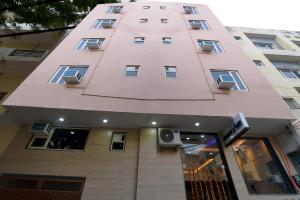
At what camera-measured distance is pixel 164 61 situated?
9.05 meters

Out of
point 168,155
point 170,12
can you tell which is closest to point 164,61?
point 168,155

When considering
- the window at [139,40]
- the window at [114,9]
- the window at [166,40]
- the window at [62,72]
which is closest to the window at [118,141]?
the window at [62,72]

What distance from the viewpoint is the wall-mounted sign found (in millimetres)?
6047

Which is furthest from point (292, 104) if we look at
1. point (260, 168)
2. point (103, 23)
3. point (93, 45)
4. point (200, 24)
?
point (103, 23)

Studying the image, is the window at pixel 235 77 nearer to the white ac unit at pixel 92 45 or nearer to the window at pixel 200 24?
the window at pixel 200 24

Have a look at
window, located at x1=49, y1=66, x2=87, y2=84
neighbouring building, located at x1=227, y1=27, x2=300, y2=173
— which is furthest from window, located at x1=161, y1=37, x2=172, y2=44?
neighbouring building, located at x1=227, y1=27, x2=300, y2=173

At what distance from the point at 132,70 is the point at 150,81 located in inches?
48.6

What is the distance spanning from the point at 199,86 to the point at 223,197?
434 centimetres

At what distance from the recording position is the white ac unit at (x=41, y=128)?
22.5 ft

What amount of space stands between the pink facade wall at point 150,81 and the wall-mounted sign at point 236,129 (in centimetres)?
50

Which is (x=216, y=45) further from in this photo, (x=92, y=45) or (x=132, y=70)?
(x=92, y=45)

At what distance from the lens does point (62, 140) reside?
23.7 feet

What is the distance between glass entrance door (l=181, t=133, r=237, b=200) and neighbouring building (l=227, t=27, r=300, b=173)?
2782 millimetres

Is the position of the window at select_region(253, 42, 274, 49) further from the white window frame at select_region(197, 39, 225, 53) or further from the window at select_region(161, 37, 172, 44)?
the window at select_region(161, 37, 172, 44)
